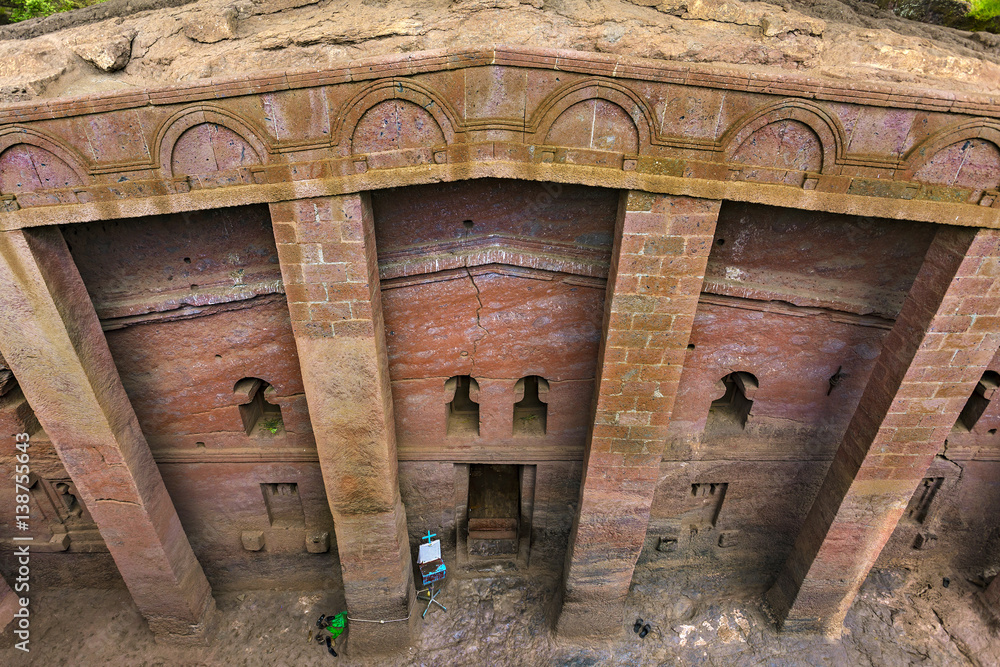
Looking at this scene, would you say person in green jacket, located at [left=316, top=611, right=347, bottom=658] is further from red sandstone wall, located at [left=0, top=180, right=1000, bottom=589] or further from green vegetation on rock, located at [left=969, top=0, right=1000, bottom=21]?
green vegetation on rock, located at [left=969, top=0, right=1000, bottom=21]

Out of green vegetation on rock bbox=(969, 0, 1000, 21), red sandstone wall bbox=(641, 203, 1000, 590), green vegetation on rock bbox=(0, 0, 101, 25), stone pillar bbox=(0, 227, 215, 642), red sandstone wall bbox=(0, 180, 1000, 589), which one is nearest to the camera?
stone pillar bbox=(0, 227, 215, 642)

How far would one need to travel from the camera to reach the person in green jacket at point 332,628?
649cm

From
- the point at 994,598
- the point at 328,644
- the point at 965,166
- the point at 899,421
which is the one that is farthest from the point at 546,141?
the point at 994,598

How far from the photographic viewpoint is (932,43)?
13.6 feet

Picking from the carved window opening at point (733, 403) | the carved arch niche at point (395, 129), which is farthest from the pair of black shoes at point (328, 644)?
the carved arch niche at point (395, 129)

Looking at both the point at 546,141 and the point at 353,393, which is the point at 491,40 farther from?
the point at 353,393

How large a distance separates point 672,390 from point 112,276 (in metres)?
5.42

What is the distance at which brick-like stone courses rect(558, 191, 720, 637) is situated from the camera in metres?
4.21

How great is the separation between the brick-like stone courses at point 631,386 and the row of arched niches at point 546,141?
49 cm

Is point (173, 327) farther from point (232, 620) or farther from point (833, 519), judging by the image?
point (833, 519)

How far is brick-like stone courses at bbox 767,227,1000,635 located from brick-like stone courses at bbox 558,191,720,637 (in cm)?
207

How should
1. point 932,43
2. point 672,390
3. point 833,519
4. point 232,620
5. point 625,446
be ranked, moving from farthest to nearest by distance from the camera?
point 232,620 → point 833,519 → point 625,446 → point 672,390 → point 932,43

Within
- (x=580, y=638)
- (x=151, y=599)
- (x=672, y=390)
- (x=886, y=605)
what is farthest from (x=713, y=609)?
(x=151, y=599)

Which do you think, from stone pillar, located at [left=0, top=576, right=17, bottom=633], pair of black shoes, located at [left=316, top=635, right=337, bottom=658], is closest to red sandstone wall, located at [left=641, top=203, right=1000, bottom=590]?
pair of black shoes, located at [left=316, top=635, right=337, bottom=658]
